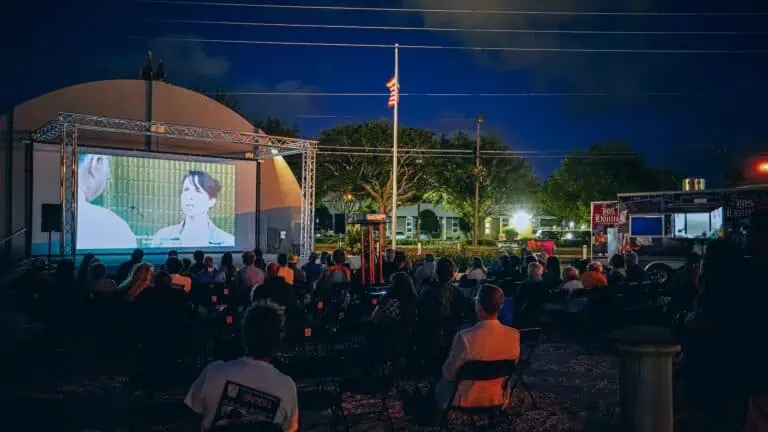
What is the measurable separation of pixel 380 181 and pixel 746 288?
107 feet

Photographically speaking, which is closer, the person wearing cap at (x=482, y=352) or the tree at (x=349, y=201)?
the person wearing cap at (x=482, y=352)

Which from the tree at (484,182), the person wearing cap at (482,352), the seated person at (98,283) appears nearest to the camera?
the person wearing cap at (482,352)

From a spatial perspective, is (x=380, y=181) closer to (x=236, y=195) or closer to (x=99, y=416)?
(x=236, y=195)

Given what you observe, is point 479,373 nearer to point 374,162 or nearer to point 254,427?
point 254,427

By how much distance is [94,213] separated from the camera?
18.6 meters

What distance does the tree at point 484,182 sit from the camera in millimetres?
39000

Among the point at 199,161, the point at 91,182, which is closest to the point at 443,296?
the point at 91,182

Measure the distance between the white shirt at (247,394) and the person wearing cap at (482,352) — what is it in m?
1.63

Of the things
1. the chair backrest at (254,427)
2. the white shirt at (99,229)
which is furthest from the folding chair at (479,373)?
the white shirt at (99,229)

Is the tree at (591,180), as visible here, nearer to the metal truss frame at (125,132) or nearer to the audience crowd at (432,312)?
the metal truss frame at (125,132)

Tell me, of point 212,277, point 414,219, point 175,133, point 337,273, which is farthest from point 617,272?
point 414,219

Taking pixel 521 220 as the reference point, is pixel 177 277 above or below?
below

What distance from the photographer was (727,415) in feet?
10.7

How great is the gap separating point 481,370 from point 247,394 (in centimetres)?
177
